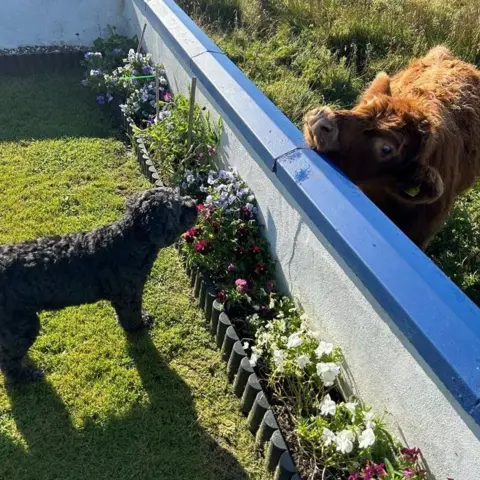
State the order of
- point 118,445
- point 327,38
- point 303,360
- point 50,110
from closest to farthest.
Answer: point 303,360 → point 118,445 → point 50,110 → point 327,38

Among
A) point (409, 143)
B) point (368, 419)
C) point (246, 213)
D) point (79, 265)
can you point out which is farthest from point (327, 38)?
point (368, 419)

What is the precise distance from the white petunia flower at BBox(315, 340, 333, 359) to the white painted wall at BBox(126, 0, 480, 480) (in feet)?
0.40

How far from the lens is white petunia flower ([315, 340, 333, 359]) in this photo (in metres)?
3.40

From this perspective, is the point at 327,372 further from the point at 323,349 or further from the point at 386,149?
the point at 386,149

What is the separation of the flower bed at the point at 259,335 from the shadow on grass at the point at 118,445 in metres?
0.44

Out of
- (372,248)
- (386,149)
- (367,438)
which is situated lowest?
(367,438)

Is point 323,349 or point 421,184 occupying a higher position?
point 421,184

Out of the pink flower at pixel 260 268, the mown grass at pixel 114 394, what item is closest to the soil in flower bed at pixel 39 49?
the mown grass at pixel 114 394

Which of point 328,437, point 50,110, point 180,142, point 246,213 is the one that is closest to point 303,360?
point 328,437

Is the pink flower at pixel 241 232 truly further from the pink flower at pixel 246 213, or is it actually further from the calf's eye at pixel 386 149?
the calf's eye at pixel 386 149

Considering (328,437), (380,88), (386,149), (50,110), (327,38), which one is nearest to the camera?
(328,437)

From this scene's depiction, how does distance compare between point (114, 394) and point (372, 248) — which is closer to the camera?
point (372, 248)

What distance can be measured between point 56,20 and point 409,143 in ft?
24.8

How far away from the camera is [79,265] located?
3.69m
